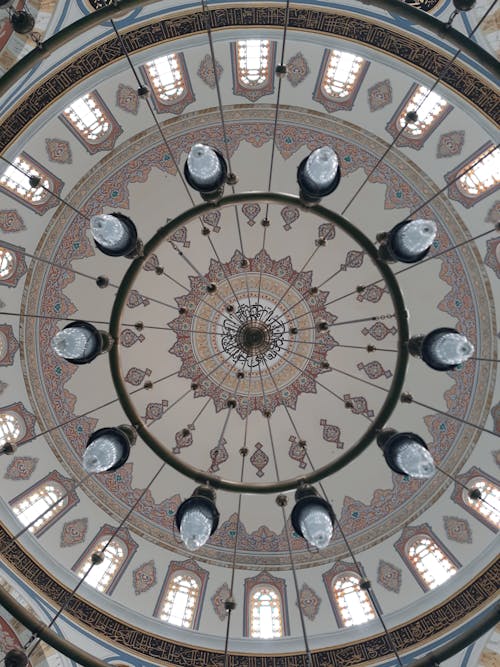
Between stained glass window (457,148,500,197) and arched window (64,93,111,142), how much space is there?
438 cm

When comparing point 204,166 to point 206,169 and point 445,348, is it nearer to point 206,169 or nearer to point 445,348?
point 206,169

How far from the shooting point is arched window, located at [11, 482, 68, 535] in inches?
280

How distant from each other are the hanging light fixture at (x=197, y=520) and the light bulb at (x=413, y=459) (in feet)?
3.74

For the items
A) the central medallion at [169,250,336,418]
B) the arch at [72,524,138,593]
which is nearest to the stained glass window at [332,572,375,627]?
the central medallion at [169,250,336,418]

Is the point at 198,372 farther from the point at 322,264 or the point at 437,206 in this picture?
the point at 437,206

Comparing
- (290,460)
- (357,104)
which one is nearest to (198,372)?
(290,460)

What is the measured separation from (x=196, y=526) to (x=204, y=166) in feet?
6.83

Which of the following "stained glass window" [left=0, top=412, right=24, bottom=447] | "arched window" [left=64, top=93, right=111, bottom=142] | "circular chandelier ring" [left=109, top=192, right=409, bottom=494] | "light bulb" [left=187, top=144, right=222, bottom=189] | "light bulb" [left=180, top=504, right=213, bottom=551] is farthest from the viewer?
"stained glass window" [left=0, top=412, right=24, bottom=447]

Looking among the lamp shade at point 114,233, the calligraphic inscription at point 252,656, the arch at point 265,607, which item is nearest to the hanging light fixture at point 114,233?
the lamp shade at point 114,233

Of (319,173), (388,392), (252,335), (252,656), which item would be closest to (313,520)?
(388,392)

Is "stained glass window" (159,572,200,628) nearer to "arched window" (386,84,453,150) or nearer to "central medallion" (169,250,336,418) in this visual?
"central medallion" (169,250,336,418)

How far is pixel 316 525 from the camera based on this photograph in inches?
132

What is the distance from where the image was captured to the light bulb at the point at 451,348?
136 inches

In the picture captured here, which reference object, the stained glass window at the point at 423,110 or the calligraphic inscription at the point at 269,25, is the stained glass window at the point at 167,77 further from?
the stained glass window at the point at 423,110
